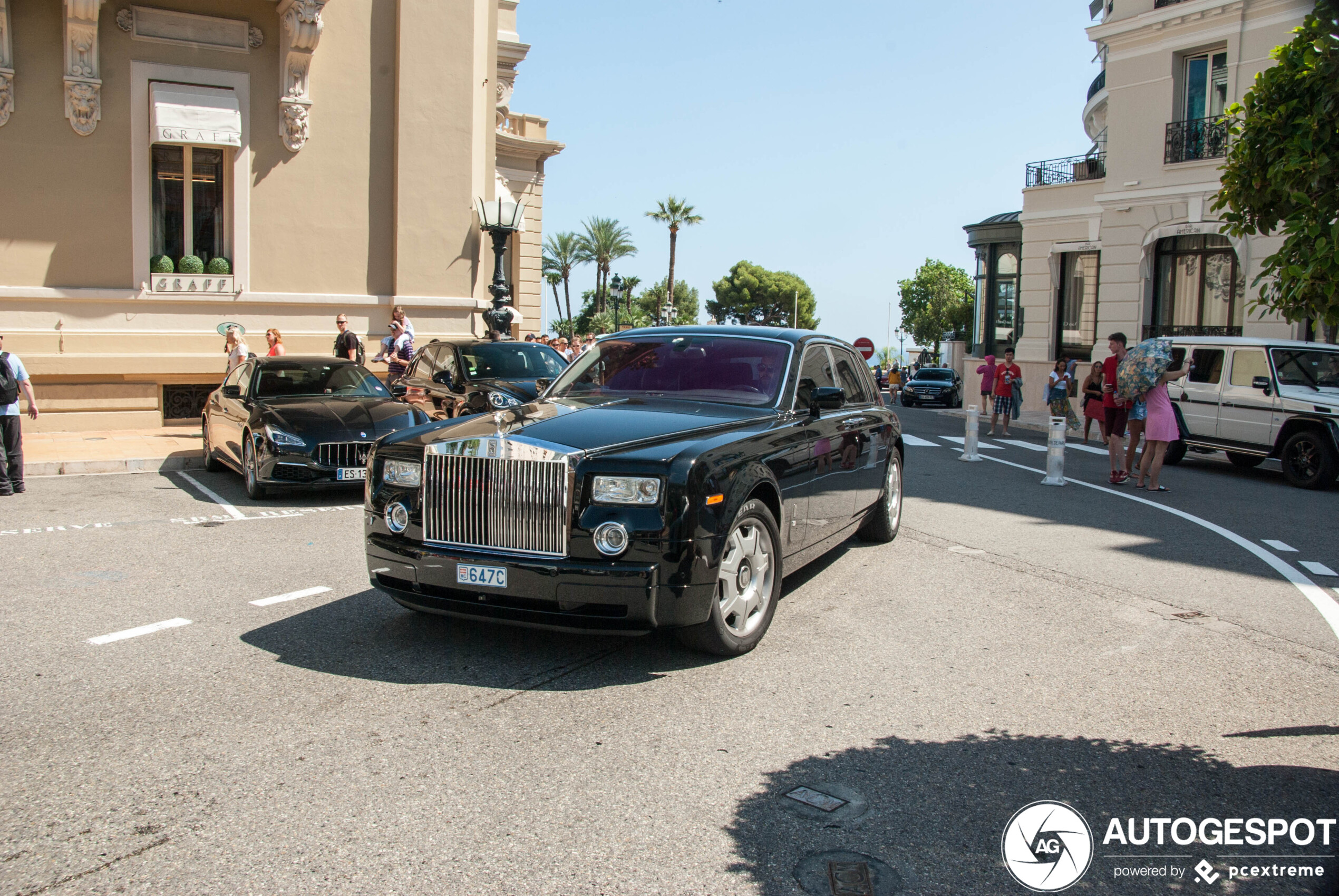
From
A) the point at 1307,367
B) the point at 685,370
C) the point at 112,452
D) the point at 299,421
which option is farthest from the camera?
the point at 1307,367

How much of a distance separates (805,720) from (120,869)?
2.56 meters

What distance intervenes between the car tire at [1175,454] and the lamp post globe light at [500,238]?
36.3 ft

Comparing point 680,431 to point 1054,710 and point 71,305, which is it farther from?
point 71,305

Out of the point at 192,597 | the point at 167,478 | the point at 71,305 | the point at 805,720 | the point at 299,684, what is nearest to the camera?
the point at 805,720

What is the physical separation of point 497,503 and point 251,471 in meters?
6.46

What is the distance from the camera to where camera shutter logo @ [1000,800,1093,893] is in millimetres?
3170

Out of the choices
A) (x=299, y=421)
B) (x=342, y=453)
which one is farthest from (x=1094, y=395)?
Result: (x=299, y=421)

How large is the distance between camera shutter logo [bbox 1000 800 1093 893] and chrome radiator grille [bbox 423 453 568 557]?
2.27 m

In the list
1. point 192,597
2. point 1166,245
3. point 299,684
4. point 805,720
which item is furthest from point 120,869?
Result: point 1166,245

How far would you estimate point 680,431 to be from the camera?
17.5ft

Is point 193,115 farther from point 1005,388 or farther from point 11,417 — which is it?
point 1005,388

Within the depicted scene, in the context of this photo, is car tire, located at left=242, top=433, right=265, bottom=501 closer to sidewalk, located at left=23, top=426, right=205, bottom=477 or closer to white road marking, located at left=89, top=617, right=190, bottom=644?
sidewalk, located at left=23, top=426, right=205, bottom=477

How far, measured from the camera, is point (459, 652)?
5.24m

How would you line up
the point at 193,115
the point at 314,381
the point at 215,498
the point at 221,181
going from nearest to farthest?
the point at 215,498, the point at 314,381, the point at 193,115, the point at 221,181
